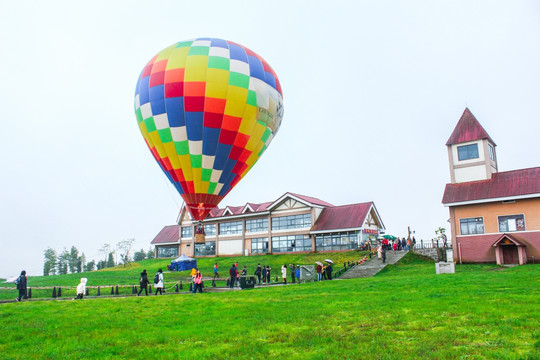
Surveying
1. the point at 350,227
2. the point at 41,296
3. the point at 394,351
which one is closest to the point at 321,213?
the point at 350,227

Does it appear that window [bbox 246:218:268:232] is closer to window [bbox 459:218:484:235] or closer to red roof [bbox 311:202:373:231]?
red roof [bbox 311:202:373:231]

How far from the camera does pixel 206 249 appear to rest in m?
63.3

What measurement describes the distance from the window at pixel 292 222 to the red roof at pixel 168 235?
21.1 meters

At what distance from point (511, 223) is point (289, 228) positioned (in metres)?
26.8

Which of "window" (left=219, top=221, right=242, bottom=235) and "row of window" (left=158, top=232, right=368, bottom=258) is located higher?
"window" (left=219, top=221, right=242, bottom=235)

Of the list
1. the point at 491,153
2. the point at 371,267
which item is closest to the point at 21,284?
the point at 371,267

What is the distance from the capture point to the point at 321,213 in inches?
2095

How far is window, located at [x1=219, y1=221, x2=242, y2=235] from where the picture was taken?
59219 millimetres

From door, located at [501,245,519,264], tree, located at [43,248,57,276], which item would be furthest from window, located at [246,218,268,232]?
tree, located at [43,248,57,276]

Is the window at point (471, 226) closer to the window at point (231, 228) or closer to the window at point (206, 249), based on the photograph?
the window at point (231, 228)

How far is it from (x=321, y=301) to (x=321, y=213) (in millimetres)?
38487

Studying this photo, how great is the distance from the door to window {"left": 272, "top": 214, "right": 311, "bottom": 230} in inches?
938

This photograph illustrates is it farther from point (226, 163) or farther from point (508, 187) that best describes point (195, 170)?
point (508, 187)

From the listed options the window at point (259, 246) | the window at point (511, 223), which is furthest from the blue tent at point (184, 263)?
the window at point (511, 223)
